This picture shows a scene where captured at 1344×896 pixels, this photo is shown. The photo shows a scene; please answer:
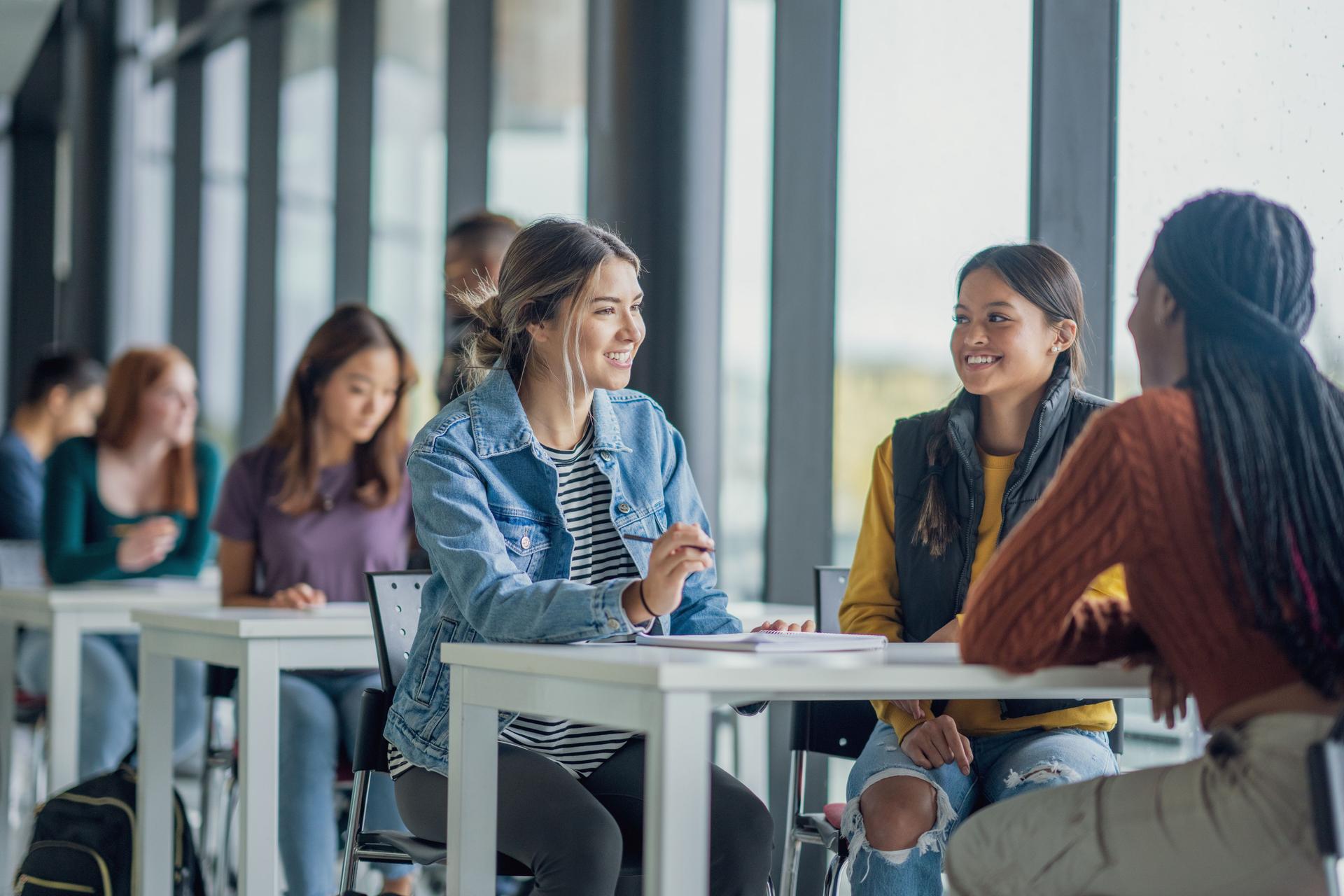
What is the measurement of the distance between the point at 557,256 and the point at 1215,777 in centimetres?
116

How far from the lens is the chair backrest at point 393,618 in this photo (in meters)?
2.30

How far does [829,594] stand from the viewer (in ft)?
8.51

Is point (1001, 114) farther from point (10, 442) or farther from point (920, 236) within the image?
point (10, 442)

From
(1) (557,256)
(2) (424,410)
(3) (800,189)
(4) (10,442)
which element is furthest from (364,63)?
(1) (557,256)

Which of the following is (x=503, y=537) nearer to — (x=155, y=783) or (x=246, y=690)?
(x=246, y=690)

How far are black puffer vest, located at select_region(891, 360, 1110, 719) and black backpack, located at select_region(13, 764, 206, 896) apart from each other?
1.41 m

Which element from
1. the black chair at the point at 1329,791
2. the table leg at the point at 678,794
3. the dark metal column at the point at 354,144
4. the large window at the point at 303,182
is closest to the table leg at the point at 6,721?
the dark metal column at the point at 354,144

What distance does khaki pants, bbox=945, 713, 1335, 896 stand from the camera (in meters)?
1.40

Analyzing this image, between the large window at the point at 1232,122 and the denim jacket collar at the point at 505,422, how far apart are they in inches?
35.8

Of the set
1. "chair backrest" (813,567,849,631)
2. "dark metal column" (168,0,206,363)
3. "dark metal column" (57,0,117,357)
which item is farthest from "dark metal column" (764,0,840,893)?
"dark metal column" (57,0,117,357)

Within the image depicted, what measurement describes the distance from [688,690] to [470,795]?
461 mm

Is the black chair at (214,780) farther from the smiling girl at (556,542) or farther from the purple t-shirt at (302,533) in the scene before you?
the smiling girl at (556,542)

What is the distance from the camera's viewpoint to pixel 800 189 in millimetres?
3365

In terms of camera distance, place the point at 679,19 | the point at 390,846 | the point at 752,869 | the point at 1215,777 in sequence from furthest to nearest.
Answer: the point at 679,19 → the point at 390,846 → the point at 752,869 → the point at 1215,777
